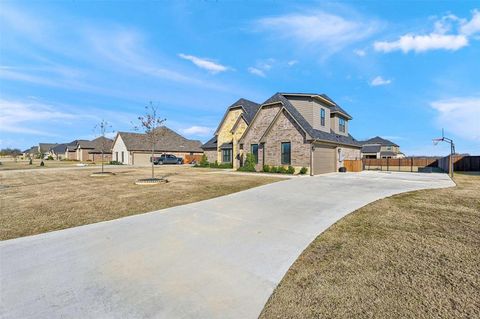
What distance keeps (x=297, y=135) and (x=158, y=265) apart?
17.1 meters

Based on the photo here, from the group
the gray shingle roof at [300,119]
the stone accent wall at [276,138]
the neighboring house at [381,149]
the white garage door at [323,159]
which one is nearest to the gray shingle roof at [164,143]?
the stone accent wall at [276,138]

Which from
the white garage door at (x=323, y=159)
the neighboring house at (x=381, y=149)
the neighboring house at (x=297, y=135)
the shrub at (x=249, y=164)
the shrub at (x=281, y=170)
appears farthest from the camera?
the neighboring house at (x=381, y=149)

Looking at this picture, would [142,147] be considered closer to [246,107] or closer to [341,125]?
[246,107]

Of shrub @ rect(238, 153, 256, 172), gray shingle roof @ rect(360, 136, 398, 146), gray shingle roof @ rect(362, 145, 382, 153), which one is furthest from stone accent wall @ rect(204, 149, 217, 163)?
gray shingle roof @ rect(360, 136, 398, 146)

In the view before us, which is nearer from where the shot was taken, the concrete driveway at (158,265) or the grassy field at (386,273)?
the grassy field at (386,273)

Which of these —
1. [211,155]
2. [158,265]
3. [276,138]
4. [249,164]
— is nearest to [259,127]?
[276,138]

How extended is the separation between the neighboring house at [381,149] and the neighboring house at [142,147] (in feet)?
135

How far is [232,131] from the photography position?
27234 millimetres

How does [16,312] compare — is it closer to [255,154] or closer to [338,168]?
[255,154]

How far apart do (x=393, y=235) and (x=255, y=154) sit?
18103 mm

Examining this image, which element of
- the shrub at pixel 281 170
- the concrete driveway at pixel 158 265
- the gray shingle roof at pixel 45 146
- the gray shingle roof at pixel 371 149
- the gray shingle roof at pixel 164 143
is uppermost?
the gray shingle roof at pixel 45 146

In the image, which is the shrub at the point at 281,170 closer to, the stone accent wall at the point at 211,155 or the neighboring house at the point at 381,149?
the stone accent wall at the point at 211,155

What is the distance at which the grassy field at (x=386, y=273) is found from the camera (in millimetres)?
2707

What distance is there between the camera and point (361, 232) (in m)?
5.21
